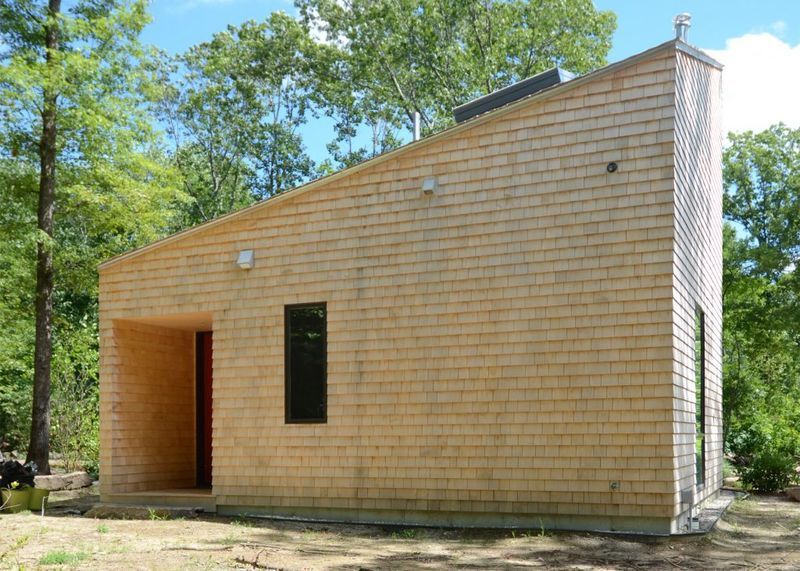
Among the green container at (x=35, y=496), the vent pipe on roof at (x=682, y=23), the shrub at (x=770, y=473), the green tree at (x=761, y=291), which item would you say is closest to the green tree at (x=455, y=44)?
the green tree at (x=761, y=291)

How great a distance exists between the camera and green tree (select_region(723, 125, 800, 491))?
69.6 ft

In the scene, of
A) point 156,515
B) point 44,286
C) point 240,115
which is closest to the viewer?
point 156,515

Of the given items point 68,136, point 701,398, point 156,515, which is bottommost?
point 156,515

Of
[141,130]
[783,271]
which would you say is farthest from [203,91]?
[783,271]

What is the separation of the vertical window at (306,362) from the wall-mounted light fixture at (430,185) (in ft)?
6.23

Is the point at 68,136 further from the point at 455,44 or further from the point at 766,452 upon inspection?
the point at 455,44

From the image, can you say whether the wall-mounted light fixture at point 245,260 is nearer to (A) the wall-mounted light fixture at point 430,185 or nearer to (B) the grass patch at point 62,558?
(A) the wall-mounted light fixture at point 430,185

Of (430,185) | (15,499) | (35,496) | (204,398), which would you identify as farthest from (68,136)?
(430,185)

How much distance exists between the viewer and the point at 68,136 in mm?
14938

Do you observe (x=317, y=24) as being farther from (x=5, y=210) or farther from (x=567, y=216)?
(x=567, y=216)

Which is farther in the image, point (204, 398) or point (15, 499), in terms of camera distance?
point (204, 398)

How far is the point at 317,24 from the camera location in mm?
30547

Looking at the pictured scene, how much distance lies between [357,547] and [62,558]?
2.67 meters

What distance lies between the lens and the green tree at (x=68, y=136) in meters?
14.4
